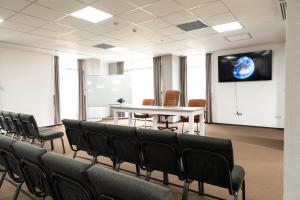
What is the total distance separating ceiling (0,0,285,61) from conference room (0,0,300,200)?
31 mm

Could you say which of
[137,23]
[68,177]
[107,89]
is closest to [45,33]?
[137,23]

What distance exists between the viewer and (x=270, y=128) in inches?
257

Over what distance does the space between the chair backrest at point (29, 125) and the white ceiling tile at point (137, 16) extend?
2.54 m

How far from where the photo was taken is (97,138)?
8.86 feet

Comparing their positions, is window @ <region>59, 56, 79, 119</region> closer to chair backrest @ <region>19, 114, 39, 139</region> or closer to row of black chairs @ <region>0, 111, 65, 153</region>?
row of black chairs @ <region>0, 111, 65, 153</region>

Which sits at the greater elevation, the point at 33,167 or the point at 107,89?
the point at 107,89

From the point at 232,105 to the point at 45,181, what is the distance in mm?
6882

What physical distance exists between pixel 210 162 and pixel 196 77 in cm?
682

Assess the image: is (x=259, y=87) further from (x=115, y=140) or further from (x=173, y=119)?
(x=115, y=140)

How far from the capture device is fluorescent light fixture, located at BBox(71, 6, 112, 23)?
364 cm

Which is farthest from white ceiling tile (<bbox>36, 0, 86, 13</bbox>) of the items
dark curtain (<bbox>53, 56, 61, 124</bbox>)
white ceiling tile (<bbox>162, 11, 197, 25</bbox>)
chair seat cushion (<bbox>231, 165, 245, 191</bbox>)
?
dark curtain (<bbox>53, 56, 61, 124</bbox>)

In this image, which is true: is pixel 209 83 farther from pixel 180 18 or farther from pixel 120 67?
pixel 120 67

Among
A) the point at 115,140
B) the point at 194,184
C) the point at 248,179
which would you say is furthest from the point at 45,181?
the point at 248,179

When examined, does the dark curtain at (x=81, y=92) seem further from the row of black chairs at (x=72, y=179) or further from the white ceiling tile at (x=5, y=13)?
the row of black chairs at (x=72, y=179)
